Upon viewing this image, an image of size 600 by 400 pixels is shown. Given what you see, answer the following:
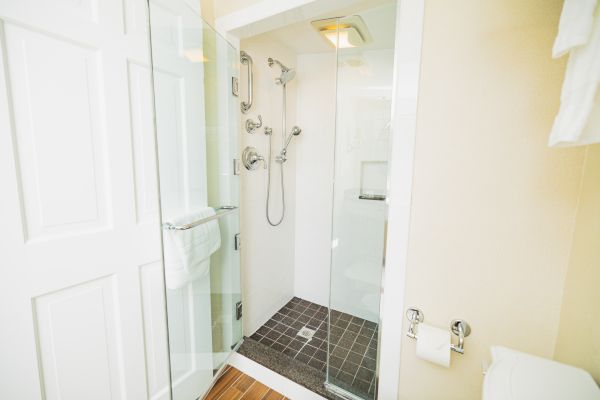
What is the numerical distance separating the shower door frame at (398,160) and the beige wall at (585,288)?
1.58 feet

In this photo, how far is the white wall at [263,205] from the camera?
1833 mm

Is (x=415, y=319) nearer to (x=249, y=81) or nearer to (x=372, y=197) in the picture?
(x=372, y=197)

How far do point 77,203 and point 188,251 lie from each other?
17.8 inches

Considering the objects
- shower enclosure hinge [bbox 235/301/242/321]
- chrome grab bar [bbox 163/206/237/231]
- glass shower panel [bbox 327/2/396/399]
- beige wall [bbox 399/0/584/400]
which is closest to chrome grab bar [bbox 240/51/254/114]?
glass shower panel [bbox 327/2/396/399]

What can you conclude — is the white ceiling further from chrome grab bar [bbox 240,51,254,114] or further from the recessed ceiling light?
chrome grab bar [bbox 240,51,254,114]

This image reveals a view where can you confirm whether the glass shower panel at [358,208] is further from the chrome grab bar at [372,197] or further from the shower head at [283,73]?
the shower head at [283,73]

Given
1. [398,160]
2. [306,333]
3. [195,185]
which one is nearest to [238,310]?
[306,333]

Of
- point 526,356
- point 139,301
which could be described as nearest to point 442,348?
point 526,356

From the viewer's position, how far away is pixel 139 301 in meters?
1.12

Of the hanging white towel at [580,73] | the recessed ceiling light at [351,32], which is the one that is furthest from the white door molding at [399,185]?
the hanging white towel at [580,73]

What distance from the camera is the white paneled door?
770 mm

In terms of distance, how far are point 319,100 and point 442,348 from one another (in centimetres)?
201

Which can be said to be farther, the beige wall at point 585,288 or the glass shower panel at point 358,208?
the glass shower panel at point 358,208

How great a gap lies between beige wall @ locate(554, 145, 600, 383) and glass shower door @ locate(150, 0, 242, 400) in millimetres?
1382
